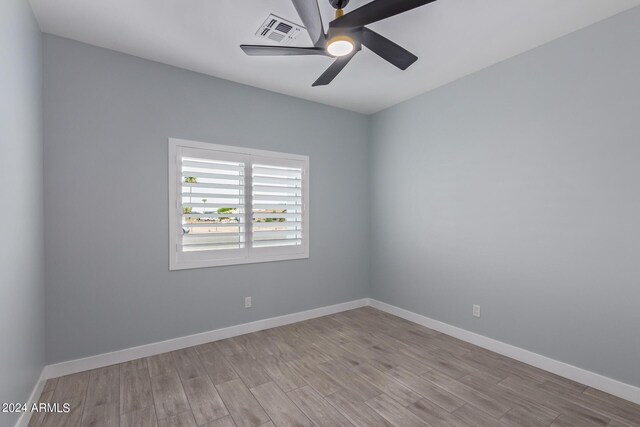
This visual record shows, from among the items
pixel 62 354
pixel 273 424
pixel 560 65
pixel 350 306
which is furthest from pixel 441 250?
pixel 62 354

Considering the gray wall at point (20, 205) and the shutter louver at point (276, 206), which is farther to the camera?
the shutter louver at point (276, 206)

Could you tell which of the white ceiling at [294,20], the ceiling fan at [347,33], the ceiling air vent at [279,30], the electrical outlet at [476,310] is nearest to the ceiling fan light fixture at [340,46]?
the ceiling fan at [347,33]

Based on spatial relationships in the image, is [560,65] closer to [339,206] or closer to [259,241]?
[339,206]

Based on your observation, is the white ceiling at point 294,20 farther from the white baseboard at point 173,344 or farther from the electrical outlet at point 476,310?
the white baseboard at point 173,344

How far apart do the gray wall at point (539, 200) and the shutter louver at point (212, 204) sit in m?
2.11

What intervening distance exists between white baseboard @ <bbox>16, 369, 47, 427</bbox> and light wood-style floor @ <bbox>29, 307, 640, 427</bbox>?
0.04 meters

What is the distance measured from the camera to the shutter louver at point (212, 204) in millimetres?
3027

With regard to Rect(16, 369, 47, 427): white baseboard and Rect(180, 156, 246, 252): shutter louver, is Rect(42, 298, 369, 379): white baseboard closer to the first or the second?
Rect(16, 369, 47, 427): white baseboard

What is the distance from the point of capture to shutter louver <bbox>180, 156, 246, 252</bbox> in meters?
3.03

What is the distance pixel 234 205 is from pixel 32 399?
82.2 inches

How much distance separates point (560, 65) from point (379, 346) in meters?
2.98

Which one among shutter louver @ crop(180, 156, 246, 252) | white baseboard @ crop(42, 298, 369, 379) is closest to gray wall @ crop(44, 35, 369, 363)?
white baseboard @ crop(42, 298, 369, 379)

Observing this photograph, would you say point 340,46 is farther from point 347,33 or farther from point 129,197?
point 129,197

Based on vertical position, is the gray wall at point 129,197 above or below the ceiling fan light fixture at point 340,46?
below
